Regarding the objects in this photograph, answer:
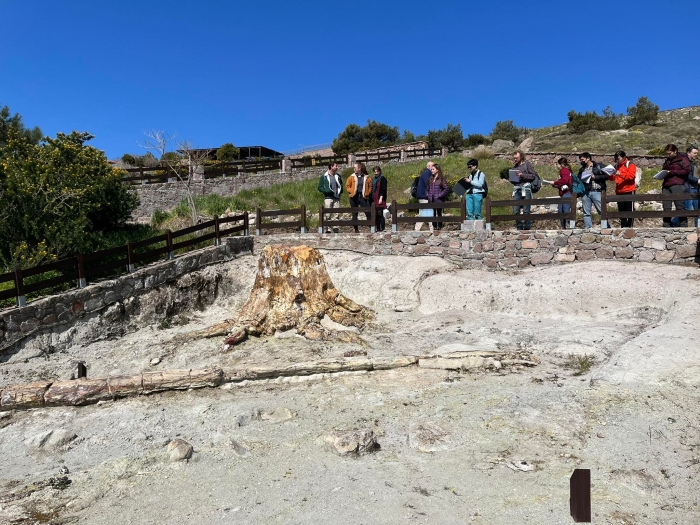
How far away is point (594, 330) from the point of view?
32.3ft

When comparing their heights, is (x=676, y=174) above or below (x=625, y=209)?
above

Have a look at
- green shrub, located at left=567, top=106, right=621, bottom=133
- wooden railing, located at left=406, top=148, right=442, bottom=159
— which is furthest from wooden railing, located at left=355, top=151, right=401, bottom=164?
green shrub, located at left=567, top=106, right=621, bottom=133

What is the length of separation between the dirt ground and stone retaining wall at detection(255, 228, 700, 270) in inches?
66.7

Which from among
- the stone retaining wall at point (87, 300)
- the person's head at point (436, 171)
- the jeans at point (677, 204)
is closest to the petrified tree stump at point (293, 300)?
the stone retaining wall at point (87, 300)

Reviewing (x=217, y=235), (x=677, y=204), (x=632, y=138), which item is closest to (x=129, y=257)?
(x=217, y=235)

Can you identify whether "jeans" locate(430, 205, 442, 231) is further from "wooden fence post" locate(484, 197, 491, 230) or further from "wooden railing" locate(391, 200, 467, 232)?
"wooden fence post" locate(484, 197, 491, 230)

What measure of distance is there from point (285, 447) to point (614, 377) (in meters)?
4.74

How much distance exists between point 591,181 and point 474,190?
3128 millimetres

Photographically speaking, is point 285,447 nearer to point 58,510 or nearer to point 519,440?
point 58,510

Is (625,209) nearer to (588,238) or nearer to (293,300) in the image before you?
(588,238)

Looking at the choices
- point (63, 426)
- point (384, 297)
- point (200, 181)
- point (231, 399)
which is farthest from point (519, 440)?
point (200, 181)

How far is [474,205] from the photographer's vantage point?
14641 mm

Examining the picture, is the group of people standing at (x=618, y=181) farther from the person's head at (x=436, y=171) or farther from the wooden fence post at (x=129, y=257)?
the wooden fence post at (x=129, y=257)

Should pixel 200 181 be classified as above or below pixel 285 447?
above
